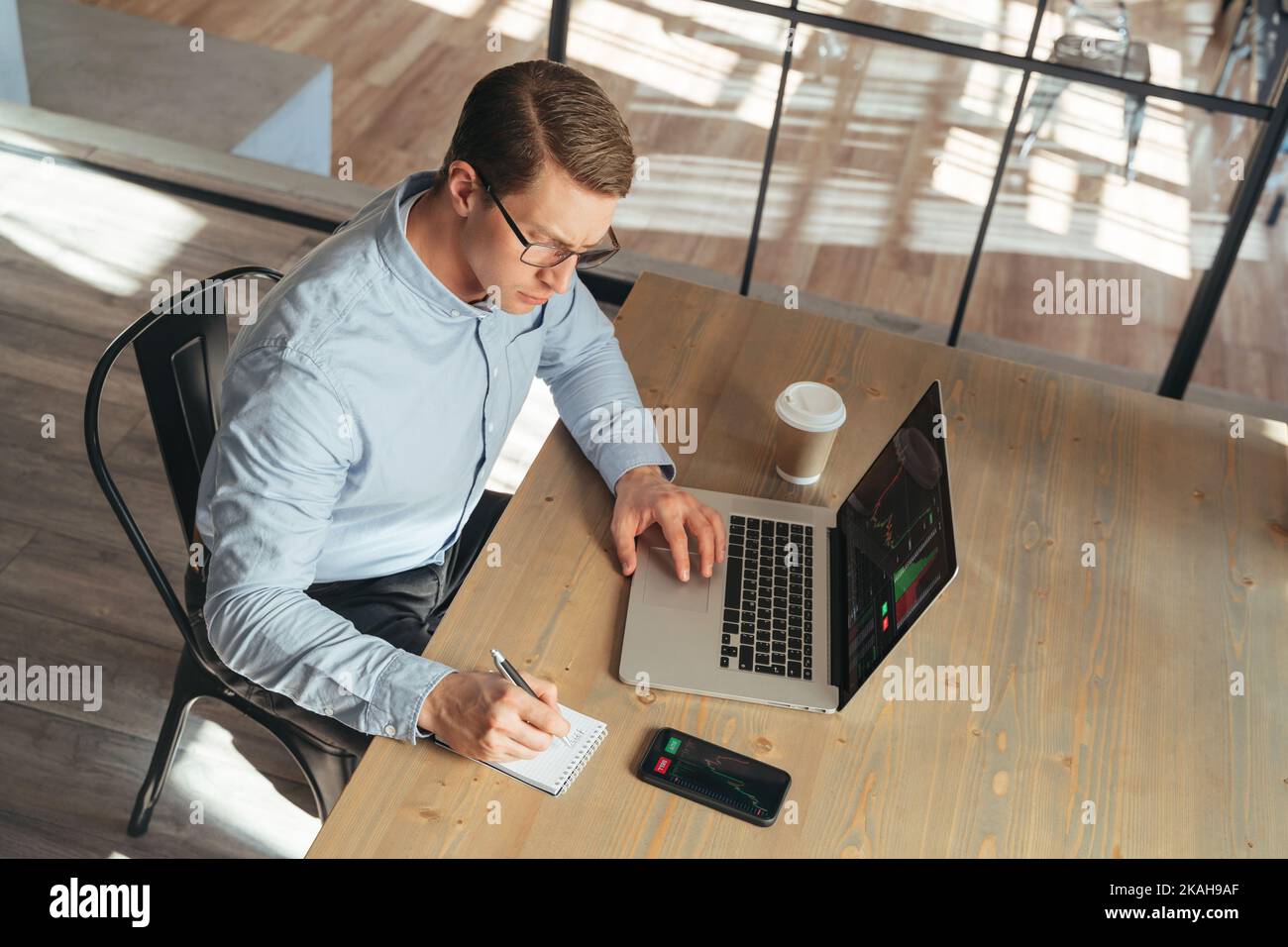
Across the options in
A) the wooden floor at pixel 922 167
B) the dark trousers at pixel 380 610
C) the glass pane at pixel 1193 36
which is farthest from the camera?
the wooden floor at pixel 922 167

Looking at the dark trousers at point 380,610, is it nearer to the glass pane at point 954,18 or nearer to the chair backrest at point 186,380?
the chair backrest at point 186,380

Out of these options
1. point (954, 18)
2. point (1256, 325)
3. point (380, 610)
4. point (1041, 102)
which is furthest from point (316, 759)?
point (1256, 325)

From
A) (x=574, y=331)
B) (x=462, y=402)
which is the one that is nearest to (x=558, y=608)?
(x=462, y=402)

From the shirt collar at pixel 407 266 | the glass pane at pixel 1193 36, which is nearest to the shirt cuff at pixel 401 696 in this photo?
the shirt collar at pixel 407 266

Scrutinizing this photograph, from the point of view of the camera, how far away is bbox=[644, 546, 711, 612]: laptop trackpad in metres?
1.34

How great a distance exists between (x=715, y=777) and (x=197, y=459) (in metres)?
0.83

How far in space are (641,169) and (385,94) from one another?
58.5 inches

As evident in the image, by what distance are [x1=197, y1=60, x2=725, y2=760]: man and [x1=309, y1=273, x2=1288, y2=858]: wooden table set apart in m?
0.07

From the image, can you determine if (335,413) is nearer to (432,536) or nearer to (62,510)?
(432,536)

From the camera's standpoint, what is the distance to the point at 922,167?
2871mm

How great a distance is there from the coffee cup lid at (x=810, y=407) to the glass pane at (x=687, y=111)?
3.83 feet

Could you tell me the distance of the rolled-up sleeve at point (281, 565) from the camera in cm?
119

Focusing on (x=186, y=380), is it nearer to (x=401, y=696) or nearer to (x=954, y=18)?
(x=401, y=696)

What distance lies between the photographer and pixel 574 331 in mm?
1644
